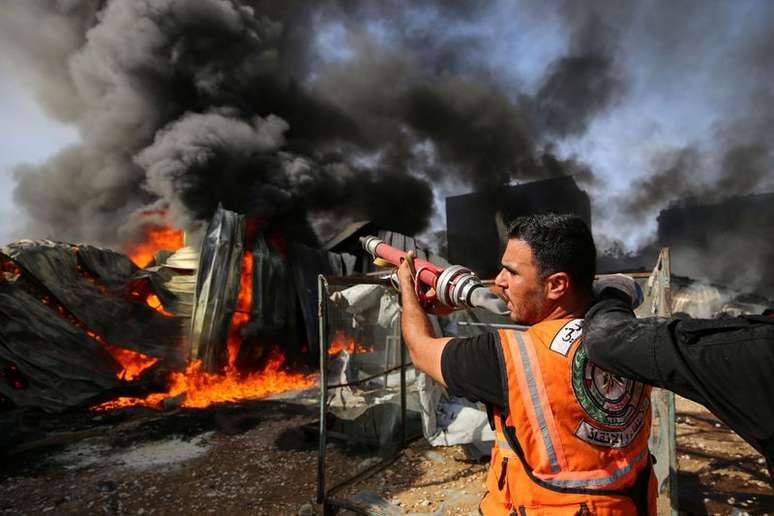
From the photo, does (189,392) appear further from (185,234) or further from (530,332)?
(530,332)

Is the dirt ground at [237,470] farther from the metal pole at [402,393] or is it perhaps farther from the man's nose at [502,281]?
the man's nose at [502,281]

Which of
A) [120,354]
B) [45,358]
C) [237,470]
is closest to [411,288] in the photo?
[237,470]

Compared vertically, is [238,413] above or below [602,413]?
below

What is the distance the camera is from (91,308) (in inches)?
322

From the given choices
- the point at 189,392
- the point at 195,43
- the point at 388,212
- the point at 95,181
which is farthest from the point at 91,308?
the point at 388,212

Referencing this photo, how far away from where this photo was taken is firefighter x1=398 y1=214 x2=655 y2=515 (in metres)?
1.24

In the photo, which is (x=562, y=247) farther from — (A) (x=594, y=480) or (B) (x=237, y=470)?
(B) (x=237, y=470)

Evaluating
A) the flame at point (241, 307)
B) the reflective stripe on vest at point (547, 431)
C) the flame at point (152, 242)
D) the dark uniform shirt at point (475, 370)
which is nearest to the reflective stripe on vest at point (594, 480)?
the reflective stripe on vest at point (547, 431)

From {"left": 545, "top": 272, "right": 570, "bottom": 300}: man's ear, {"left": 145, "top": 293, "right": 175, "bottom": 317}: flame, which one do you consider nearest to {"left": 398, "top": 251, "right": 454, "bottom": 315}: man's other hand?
{"left": 545, "top": 272, "right": 570, "bottom": 300}: man's ear

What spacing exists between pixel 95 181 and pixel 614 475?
18265 millimetres

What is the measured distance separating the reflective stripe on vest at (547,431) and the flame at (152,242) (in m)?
13.2

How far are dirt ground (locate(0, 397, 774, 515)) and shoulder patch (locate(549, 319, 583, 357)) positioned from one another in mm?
3653

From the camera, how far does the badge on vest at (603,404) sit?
4.08 ft

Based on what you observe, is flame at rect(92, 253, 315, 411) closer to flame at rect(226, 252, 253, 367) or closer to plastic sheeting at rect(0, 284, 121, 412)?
flame at rect(226, 252, 253, 367)
